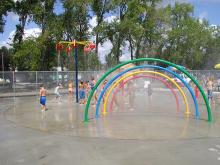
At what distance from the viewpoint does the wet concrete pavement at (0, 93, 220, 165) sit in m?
9.51

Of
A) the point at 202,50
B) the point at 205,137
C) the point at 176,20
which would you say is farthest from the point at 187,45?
the point at 205,137

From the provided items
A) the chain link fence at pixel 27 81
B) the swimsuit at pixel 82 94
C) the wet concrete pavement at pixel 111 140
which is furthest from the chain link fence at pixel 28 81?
the wet concrete pavement at pixel 111 140

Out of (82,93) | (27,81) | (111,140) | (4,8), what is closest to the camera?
(111,140)

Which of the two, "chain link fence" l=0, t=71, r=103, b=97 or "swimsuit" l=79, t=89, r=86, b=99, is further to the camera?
"chain link fence" l=0, t=71, r=103, b=97

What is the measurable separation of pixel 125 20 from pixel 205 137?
4328cm

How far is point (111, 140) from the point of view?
1194cm

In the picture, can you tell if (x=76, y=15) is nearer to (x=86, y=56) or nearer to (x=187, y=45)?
(x=86, y=56)

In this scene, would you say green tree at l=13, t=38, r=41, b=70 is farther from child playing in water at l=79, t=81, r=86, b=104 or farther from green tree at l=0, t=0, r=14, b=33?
child playing in water at l=79, t=81, r=86, b=104

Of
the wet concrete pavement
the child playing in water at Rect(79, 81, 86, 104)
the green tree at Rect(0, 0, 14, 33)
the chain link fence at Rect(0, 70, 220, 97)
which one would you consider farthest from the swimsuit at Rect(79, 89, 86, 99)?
the green tree at Rect(0, 0, 14, 33)

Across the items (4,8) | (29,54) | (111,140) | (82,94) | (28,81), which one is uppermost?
(4,8)

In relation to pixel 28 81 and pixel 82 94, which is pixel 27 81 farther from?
pixel 82 94

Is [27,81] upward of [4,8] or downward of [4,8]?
downward

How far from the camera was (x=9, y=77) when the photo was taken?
130 ft

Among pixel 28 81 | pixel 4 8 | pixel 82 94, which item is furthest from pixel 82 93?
pixel 4 8
